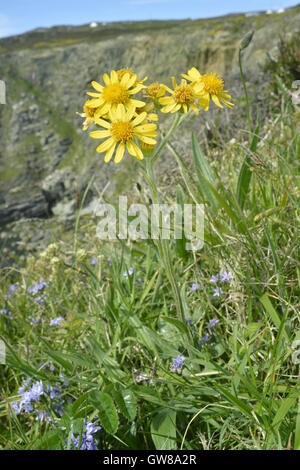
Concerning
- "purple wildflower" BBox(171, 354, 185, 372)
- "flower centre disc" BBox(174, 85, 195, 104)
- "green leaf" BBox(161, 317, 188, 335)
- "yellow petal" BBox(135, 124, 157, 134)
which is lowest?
"purple wildflower" BBox(171, 354, 185, 372)

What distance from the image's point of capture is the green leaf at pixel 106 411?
1278 millimetres

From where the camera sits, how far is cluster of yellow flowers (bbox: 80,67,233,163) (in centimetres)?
116

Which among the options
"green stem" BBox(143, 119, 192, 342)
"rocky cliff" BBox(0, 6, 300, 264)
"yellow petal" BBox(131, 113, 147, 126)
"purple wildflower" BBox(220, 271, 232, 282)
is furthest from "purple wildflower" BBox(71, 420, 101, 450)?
"rocky cliff" BBox(0, 6, 300, 264)

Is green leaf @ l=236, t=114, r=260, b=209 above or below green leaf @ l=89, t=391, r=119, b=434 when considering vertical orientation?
above

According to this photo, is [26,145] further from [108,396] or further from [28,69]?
[108,396]

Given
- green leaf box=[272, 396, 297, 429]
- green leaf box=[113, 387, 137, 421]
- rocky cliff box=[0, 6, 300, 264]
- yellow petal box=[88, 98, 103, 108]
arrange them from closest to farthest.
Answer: green leaf box=[272, 396, 297, 429]
yellow petal box=[88, 98, 103, 108]
green leaf box=[113, 387, 137, 421]
rocky cliff box=[0, 6, 300, 264]

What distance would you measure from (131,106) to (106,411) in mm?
1032

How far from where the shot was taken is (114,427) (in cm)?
128

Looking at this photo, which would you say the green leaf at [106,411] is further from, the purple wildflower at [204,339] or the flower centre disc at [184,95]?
the flower centre disc at [184,95]

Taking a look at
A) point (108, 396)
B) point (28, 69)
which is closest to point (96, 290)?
point (108, 396)

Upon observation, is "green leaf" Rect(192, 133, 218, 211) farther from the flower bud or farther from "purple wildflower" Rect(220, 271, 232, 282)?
the flower bud

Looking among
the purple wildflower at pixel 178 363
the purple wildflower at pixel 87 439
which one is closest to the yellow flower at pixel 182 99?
the purple wildflower at pixel 178 363

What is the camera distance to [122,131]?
3.75ft
